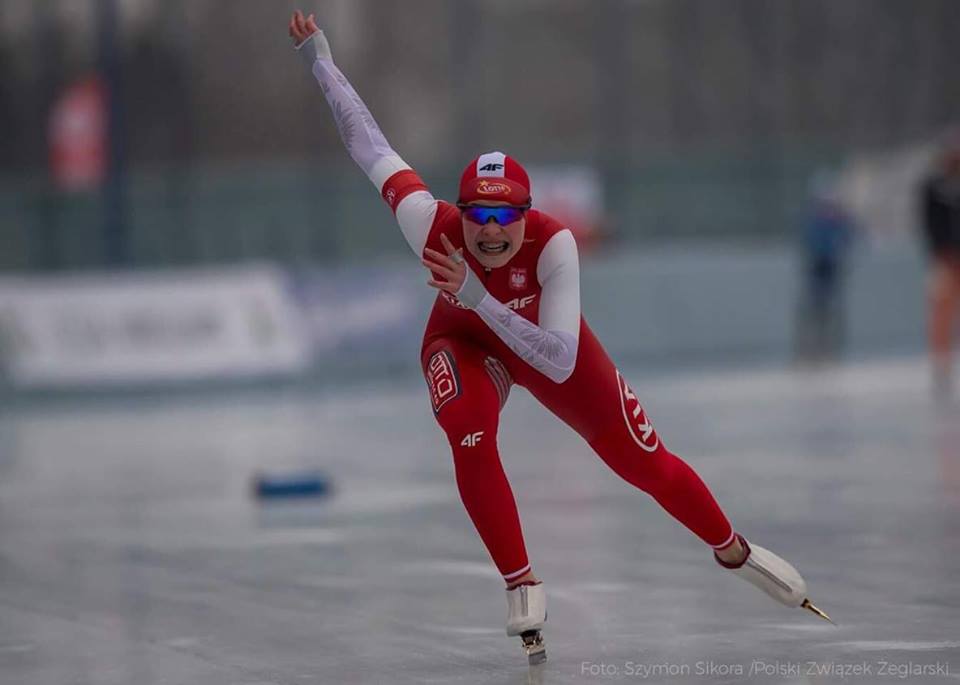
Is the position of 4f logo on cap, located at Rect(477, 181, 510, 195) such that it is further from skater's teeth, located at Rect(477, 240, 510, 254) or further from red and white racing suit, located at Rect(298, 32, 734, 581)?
red and white racing suit, located at Rect(298, 32, 734, 581)

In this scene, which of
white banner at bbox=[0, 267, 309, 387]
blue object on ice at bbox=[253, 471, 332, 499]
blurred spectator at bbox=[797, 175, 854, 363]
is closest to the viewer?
blue object on ice at bbox=[253, 471, 332, 499]

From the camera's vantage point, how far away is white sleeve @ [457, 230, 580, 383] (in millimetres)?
5758

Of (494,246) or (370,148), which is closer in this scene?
(494,246)

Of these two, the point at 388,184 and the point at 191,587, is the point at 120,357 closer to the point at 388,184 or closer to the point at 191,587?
the point at 191,587

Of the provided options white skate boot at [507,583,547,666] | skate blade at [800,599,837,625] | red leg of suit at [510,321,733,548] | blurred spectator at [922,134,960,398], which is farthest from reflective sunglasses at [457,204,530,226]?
A: blurred spectator at [922,134,960,398]

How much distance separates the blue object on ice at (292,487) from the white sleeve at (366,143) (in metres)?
4.33

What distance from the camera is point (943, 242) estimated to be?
16859 millimetres

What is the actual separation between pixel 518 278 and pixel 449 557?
2.59 metres

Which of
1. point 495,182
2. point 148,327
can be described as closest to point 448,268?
point 495,182

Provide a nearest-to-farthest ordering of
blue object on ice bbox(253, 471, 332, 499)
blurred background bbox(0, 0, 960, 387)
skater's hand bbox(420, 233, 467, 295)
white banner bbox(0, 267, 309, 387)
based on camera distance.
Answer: skater's hand bbox(420, 233, 467, 295)
blue object on ice bbox(253, 471, 332, 499)
white banner bbox(0, 267, 309, 387)
blurred background bbox(0, 0, 960, 387)

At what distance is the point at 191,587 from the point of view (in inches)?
304

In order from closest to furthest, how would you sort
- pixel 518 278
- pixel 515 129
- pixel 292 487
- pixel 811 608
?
pixel 518 278 < pixel 811 608 < pixel 292 487 < pixel 515 129

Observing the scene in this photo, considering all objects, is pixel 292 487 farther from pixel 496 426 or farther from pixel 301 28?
pixel 496 426

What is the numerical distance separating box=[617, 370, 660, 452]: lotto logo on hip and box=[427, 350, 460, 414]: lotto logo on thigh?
557 millimetres
